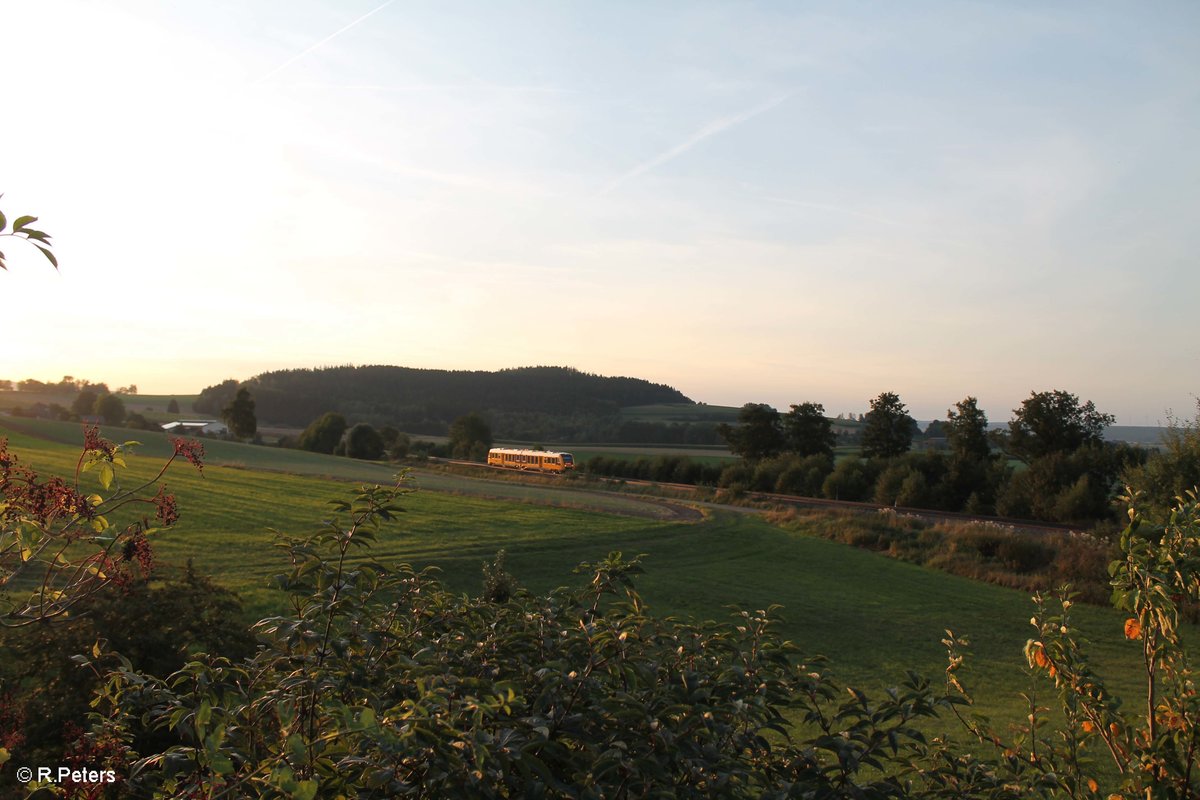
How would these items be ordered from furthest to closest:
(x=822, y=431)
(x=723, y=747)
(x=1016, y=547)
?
(x=822, y=431), (x=1016, y=547), (x=723, y=747)

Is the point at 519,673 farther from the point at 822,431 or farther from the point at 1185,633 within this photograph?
the point at 822,431

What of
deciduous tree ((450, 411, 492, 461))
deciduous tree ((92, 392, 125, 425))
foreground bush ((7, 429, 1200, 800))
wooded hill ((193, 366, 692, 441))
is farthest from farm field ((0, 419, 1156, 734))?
wooded hill ((193, 366, 692, 441))

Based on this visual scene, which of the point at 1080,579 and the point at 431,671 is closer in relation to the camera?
the point at 431,671

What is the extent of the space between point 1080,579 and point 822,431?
38.9m

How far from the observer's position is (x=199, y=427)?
8075cm

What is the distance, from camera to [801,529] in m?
32.8

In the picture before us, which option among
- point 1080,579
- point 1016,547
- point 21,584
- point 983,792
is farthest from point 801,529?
point 983,792

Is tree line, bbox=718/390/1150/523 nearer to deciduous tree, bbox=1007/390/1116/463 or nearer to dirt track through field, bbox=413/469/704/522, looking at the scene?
deciduous tree, bbox=1007/390/1116/463

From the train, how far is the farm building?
28.0m

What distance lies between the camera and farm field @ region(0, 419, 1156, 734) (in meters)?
15.8

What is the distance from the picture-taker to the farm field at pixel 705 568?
1583cm

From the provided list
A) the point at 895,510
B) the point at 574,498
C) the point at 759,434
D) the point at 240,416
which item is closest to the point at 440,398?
the point at 240,416

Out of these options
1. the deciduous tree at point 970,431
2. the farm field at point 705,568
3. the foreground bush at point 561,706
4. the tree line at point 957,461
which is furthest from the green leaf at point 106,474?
the deciduous tree at point 970,431

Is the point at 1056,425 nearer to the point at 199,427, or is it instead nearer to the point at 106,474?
the point at 106,474
